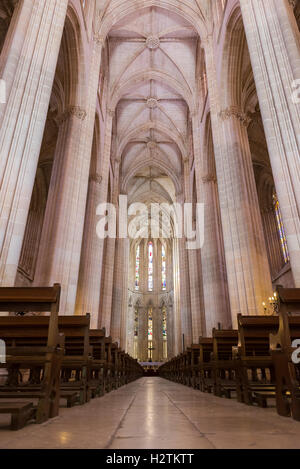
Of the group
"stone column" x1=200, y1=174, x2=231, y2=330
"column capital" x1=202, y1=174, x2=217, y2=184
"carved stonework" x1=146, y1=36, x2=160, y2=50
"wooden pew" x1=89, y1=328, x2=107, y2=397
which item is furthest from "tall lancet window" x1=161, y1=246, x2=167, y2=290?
"wooden pew" x1=89, y1=328, x2=107, y2=397

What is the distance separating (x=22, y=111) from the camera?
645 centimetres

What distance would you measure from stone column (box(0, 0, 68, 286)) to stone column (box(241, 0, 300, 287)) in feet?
16.2

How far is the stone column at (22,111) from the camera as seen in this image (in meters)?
5.82

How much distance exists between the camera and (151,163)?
27531mm

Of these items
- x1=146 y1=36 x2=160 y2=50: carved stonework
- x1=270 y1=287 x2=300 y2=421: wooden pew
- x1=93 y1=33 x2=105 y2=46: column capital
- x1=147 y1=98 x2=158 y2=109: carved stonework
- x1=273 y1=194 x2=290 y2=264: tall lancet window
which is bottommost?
x1=270 y1=287 x2=300 y2=421: wooden pew

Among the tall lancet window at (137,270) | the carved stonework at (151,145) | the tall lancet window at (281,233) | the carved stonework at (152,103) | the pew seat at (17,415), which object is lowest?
the pew seat at (17,415)

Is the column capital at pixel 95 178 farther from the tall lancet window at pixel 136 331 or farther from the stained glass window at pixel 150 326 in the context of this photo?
the stained glass window at pixel 150 326

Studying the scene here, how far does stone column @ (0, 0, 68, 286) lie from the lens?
5.82 meters

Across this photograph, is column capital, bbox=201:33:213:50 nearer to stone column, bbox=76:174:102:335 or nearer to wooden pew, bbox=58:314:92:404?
stone column, bbox=76:174:102:335

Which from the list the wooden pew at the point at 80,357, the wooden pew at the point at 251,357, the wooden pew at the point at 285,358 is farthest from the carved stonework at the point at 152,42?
the wooden pew at the point at 285,358

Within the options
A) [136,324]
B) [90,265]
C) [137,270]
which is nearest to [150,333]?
[136,324]

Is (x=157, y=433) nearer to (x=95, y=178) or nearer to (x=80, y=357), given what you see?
(x=80, y=357)

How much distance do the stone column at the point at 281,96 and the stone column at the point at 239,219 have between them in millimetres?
3245

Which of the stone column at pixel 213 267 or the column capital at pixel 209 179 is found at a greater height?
the column capital at pixel 209 179
